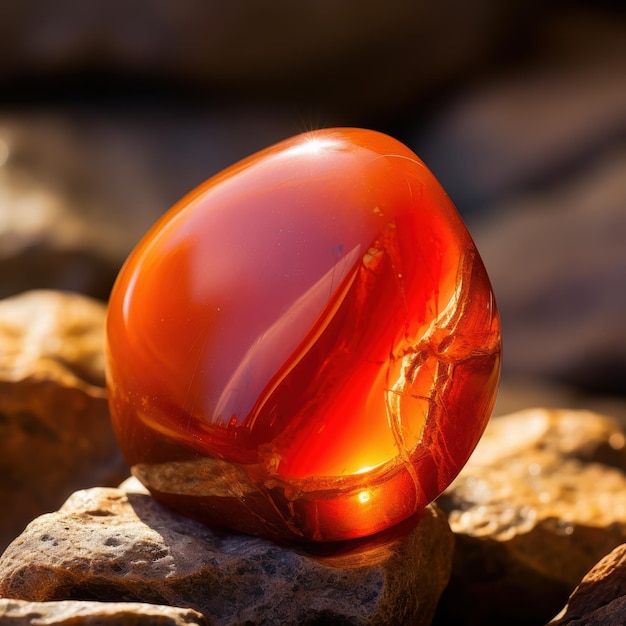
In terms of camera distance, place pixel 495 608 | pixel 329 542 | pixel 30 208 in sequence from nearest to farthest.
Answer: 1. pixel 329 542
2. pixel 495 608
3. pixel 30 208

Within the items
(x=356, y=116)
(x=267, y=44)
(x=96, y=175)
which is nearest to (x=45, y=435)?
(x=96, y=175)

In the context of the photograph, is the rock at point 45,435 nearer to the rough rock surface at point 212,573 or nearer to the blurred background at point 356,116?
the rough rock surface at point 212,573

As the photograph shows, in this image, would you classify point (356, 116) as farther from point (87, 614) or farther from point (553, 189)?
point (87, 614)

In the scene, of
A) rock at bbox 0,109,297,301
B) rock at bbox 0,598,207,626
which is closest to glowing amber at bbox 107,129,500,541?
rock at bbox 0,598,207,626

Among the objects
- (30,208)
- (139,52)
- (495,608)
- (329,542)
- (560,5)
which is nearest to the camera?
(329,542)

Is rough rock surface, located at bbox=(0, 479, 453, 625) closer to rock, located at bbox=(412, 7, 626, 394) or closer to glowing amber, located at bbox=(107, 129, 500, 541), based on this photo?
glowing amber, located at bbox=(107, 129, 500, 541)

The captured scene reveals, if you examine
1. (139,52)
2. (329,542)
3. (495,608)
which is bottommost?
(495,608)

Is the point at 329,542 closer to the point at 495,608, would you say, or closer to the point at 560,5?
the point at 495,608

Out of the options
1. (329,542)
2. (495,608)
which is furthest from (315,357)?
(495,608)
